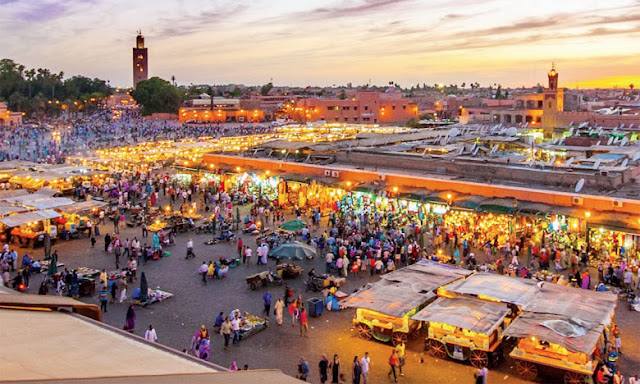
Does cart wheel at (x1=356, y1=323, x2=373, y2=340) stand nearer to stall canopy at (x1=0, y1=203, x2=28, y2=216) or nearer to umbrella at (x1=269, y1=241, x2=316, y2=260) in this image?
umbrella at (x1=269, y1=241, x2=316, y2=260)

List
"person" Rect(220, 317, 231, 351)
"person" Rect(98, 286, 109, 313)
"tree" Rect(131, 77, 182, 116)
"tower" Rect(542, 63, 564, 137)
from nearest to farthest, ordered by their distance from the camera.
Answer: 1. "person" Rect(220, 317, 231, 351)
2. "person" Rect(98, 286, 109, 313)
3. "tower" Rect(542, 63, 564, 137)
4. "tree" Rect(131, 77, 182, 116)

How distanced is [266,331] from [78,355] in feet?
34.7

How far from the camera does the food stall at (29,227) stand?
2097 cm

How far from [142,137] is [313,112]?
2105cm

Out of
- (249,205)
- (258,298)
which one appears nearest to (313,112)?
(249,205)

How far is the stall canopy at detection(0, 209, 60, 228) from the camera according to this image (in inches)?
817

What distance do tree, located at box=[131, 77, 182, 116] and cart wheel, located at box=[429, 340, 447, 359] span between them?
3732 inches

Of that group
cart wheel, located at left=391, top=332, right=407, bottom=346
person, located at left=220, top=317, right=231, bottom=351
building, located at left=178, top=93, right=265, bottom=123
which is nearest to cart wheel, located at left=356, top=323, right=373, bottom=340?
cart wheel, located at left=391, top=332, right=407, bottom=346

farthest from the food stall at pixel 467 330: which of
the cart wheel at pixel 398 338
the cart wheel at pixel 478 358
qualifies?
the cart wheel at pixel 398 338

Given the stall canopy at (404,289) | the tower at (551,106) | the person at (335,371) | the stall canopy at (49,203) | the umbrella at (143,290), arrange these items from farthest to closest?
the tower at (551,106)
the stall canopy at (49,203)
the umbrella at (143,290)
the stall canopy at (404,289)
the person at (335,371)

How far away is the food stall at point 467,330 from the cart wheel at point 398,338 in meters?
0.50

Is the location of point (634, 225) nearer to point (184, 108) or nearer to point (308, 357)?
point (308, 357)

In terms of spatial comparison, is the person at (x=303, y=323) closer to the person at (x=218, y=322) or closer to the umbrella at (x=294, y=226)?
the person at (x=218, y=322)

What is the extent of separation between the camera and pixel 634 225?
17781 mm
